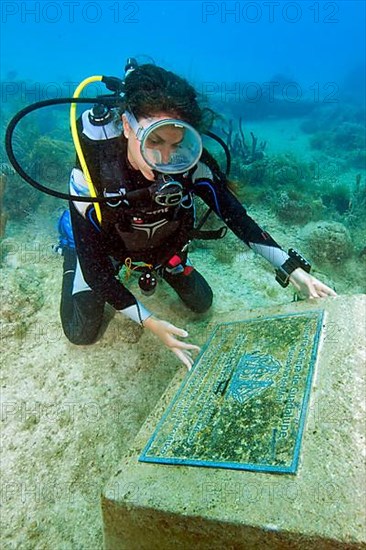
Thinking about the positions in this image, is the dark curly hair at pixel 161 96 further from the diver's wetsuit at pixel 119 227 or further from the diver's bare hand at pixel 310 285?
the diver's bare hand at pixel 310 285

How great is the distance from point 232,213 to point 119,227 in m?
0.99

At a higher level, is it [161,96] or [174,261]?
[161,96]

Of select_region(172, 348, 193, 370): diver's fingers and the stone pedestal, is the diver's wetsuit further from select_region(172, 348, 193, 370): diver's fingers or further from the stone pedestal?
the stone pedestal

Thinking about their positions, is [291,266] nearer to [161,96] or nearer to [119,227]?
[119,227]

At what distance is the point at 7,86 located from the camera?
18.7 m

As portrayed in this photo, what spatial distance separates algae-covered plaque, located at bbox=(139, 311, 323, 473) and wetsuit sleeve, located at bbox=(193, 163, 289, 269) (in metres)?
0.58

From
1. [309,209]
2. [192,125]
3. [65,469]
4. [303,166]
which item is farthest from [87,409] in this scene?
[303,166]

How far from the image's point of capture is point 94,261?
2758 mm

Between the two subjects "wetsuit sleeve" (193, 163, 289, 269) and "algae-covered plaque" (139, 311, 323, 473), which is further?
"wetsuit sleeve" (193, 163, 289, 269)

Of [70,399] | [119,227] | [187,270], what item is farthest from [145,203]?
[70,399]

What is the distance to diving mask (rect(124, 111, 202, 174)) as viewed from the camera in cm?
222

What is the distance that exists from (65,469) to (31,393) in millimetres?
778

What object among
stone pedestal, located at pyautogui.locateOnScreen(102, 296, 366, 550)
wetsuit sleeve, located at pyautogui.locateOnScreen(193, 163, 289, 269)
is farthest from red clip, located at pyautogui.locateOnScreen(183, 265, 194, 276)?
stone pedestal, located at pyautogui.locateOnScreen(102, 296, 366, 550)

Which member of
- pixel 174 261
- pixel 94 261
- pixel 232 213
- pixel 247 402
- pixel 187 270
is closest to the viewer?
pixel 247 402
